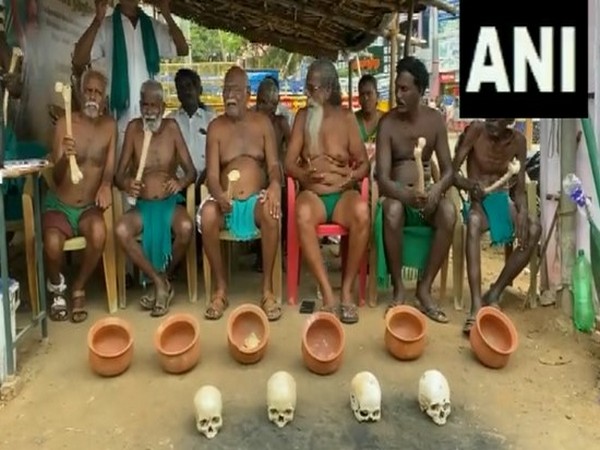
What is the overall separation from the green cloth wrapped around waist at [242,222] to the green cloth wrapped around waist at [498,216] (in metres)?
1.28

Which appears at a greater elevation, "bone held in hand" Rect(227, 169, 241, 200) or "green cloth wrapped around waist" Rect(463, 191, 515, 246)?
"bone held in hand" Rect(227, 169, 241, 200)

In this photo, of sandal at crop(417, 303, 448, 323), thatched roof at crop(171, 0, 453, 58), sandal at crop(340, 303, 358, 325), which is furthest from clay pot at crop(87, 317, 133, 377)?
thatched roof at crop(171, 0, 453, 58)

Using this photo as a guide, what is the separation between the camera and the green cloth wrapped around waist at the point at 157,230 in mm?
4543

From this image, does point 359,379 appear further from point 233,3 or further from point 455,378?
point 233,3

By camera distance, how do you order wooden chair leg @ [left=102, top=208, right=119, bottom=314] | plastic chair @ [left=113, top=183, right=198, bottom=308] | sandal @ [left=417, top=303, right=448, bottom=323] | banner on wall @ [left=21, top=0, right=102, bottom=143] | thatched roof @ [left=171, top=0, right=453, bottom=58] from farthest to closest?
thatched roof @ [left=171, top=0, right=453, bottom=58], banner on wall @ [left=21, top=0, right=102, bottom=143], plastic chair @ [left=113, top=183, right=198, bottom=308], wooden chair leg @ [left=102, top=208, right=119, bottom=314], sandal @ [left=417, top=303, right=448, bottom=323]

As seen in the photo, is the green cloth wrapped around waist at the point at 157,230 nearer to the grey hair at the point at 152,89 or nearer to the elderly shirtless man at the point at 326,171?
the grey hair at the point at 152,89

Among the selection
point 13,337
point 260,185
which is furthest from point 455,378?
point 13,337

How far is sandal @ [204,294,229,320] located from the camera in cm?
434

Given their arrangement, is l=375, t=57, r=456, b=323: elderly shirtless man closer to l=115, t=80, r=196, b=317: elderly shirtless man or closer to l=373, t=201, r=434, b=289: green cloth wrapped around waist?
l=373, t=201, r=434, b=289: green cloth wrapped around waist

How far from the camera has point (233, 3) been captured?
7.45 metres

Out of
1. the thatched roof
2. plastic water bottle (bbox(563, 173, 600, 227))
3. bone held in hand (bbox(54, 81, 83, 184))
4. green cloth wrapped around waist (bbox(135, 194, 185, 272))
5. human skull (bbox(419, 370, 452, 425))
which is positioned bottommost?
human skull (bbox(419, 370, 452, 425))

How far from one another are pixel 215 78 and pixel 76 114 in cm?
1582

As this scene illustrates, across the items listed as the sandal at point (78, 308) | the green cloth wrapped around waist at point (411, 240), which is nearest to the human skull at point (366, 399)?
the green cloth wrapped around waist at point (411, 240)

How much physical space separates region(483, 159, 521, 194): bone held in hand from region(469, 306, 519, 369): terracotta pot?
914 mm
